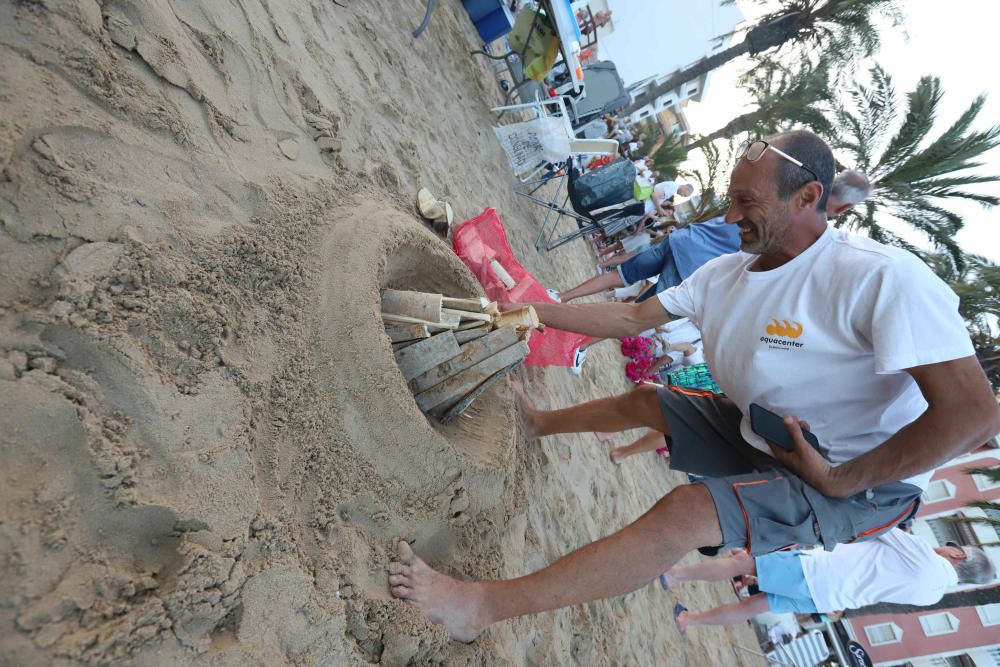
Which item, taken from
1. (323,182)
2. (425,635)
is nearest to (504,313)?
(323,182)

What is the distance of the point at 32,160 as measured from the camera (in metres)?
1.39

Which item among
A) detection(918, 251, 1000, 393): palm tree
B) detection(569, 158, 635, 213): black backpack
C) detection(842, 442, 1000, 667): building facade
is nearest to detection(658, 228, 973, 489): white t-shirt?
detection(569, 158, 635, 213): black backpack

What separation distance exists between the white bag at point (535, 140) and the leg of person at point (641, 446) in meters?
2.54

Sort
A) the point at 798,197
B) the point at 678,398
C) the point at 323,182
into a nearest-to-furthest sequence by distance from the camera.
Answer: the point at 798,197 → the point at 323,182 → the point at 678,398

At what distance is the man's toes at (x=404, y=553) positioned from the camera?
1.93 meters

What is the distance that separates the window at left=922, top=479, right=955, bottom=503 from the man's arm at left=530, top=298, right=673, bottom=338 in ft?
64.7

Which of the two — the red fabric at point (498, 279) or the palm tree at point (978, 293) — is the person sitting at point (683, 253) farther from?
the palm tree at point (978, 293)

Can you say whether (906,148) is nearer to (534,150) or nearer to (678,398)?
(534,150)

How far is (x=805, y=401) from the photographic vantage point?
204 cm

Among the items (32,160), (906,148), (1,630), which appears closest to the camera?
(1,630)

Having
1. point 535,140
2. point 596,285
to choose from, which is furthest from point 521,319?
point 535,140

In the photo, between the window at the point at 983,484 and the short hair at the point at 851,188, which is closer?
the short hair at the point at 851,188

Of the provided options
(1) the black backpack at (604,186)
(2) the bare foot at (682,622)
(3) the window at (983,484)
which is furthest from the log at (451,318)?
(3) the window at (983,484)

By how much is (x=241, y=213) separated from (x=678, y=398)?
2.07 m
